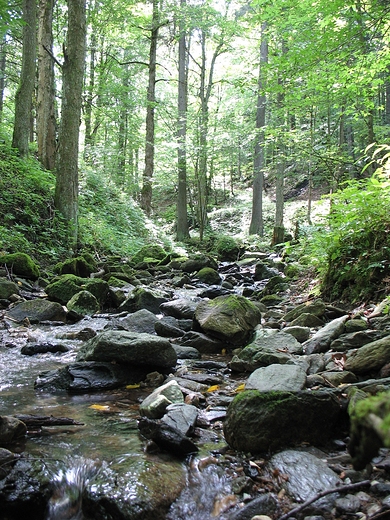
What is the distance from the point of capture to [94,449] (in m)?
2.80

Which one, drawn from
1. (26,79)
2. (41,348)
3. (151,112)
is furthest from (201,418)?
(151,112)

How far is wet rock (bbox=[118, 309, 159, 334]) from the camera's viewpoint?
622cm

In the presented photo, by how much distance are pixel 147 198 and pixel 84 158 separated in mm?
3857

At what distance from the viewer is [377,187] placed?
6.08m

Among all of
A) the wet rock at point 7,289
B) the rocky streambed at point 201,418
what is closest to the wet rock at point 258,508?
the rocky streambed at point 201,418

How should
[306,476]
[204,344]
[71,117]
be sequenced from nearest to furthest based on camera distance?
[306,476] → [204,344] → [71,117]

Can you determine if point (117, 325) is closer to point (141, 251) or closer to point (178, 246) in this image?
point (141, 251)

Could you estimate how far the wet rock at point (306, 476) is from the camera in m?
2.10

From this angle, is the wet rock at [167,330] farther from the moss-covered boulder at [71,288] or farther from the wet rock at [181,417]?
the wet rock at [181,417]

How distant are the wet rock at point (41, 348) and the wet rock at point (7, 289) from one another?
100 inches

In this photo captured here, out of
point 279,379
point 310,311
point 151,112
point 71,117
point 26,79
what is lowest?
point 279,379

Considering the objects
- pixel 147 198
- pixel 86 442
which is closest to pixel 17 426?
pixel 86 442

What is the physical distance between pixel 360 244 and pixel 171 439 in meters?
4.76

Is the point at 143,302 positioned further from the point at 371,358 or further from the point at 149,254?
the point at 149,254
